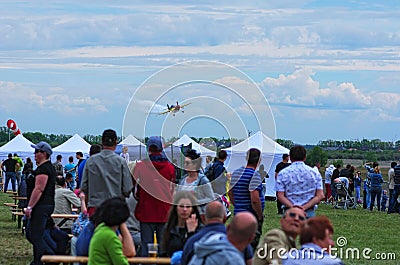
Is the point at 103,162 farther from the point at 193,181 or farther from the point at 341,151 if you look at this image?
the point at 341,151

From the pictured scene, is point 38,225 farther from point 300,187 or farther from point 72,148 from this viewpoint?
point 72,148

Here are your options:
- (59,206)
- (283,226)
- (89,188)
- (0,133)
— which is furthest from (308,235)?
(0,133)

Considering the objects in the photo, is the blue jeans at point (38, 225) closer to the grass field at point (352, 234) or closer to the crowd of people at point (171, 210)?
the crowd of people at point (171, 210)

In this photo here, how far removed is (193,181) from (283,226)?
2.37 metres

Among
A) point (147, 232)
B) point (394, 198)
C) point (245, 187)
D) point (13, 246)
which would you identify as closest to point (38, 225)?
point (147, 232)

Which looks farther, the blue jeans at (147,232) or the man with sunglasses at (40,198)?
the man with sunglasses at (40,198)

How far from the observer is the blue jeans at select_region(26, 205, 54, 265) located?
382 inches

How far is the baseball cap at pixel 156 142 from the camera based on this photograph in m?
8.89

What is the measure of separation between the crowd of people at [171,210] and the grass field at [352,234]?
6.03ft

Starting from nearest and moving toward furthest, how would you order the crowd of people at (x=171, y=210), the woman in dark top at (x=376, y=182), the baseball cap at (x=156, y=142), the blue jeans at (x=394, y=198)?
the crowd of people at (x=171, y=210) < the baseball cap at (x=156, y=142) < the blue jeans at (x=394, y=198) < the woman in dark top at (x=376, y=182)

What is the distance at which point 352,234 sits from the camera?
56.3 feet

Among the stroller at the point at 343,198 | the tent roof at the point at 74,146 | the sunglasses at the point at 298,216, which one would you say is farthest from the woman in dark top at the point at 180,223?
the tent roof at the point at 74,146

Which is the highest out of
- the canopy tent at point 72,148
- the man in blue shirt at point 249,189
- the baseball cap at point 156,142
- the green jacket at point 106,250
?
the canopy tent at point 72,148

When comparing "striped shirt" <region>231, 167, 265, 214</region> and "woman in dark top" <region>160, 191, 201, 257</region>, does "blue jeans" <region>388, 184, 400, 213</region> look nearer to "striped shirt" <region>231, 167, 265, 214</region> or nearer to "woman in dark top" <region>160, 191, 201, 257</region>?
"striped shirt" <region>231, 167, 265, 214</region>
